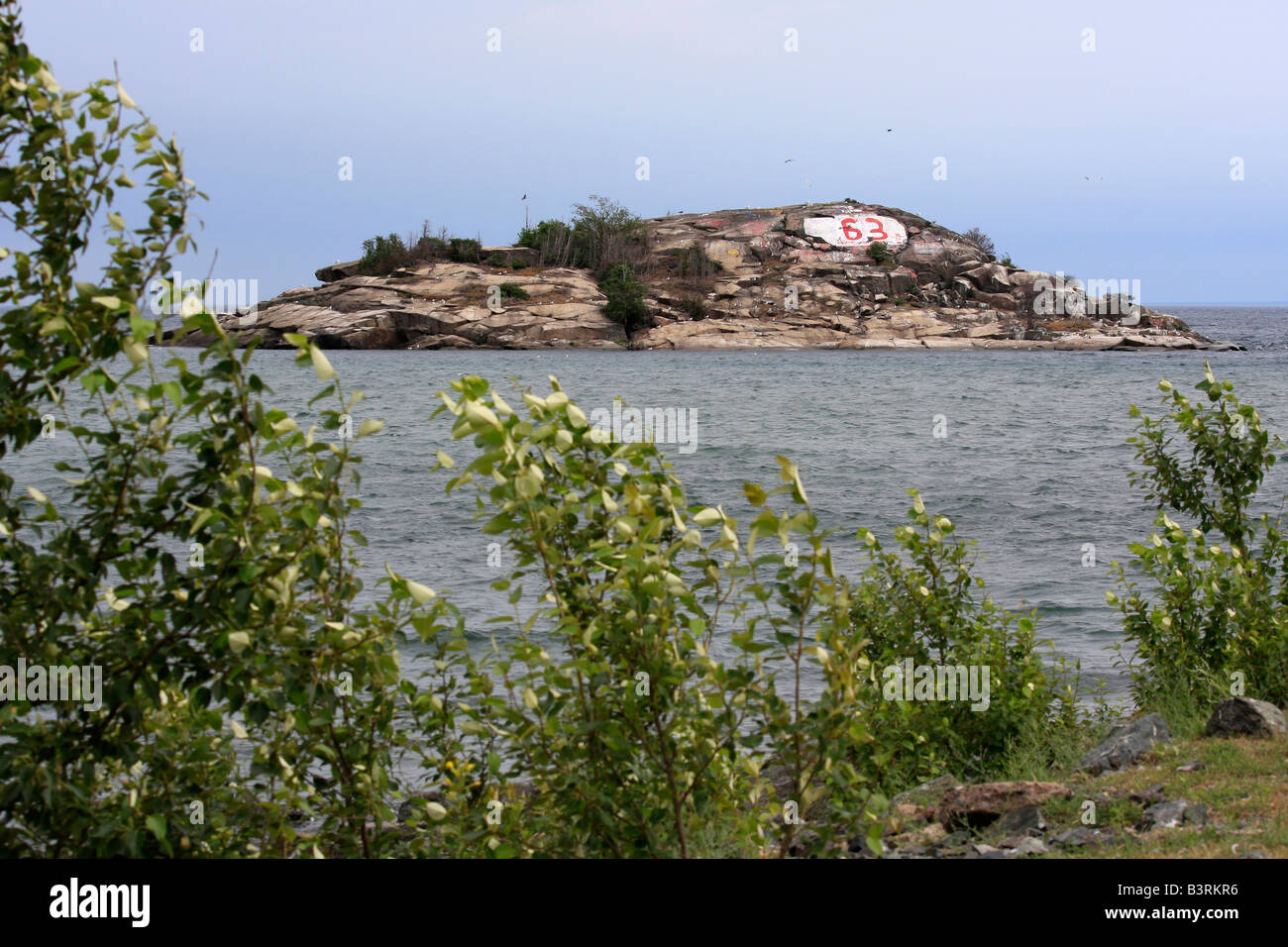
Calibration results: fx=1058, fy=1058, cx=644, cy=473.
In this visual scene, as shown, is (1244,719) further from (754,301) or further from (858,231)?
(858,231)

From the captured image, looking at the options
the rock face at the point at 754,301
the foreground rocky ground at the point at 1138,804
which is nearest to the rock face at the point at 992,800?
the foreground rocky ground at the point at 1138,804

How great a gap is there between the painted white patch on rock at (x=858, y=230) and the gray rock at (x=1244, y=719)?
12518cm

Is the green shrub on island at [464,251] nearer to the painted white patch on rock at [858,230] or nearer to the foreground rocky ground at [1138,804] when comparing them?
the painted white patch on rock at [858,230]

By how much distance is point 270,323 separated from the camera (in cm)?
9700

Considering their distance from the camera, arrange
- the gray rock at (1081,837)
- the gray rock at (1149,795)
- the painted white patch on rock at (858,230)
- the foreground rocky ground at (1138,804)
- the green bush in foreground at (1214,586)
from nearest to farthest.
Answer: the foreground rocky ground at (1138,804), the gray rock at (1081,837), the gray rock at (1149,795), the green bush in foreground at (1214,586), the painted white patch on rock at (858,230)

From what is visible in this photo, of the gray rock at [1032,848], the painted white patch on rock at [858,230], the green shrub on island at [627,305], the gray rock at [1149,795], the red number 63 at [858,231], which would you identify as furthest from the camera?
the red number 63 at [858,231]

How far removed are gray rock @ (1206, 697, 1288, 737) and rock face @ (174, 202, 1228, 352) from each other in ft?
288

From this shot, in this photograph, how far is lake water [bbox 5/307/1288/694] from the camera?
54.9ft

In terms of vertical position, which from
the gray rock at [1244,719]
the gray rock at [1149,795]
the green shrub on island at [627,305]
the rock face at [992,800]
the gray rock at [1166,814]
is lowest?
the rock face at [992,800]

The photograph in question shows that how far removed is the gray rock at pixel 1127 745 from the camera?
7559mm

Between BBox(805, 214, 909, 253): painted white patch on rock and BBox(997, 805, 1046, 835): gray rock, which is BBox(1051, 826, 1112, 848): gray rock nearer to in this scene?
BBox(997, 805, 1046, 835): gray rock

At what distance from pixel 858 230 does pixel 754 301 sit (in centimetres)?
3068
